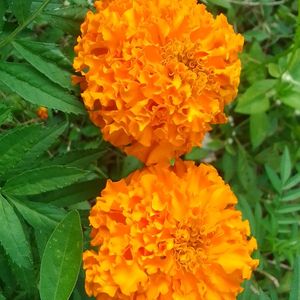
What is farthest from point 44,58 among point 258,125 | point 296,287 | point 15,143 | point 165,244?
point 258,125

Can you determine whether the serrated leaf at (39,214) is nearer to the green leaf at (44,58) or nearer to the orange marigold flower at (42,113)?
the green leaf at (44,58)

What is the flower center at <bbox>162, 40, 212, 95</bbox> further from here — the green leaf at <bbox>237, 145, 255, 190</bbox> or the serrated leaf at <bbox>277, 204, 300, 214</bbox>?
the green leaf at <bbox>237, 145, 255, 190</bbox>

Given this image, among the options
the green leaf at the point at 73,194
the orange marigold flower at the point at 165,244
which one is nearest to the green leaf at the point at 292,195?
the orange marigold flower at the point at 165,244

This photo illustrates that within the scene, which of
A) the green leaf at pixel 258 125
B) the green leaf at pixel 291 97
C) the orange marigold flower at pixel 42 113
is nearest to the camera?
the orange marigold flower at pixel 42 113

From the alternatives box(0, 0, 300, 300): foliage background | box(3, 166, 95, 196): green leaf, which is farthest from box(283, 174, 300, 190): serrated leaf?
box(3, 166, 95, 196): green leaf

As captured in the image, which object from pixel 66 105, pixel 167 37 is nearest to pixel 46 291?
pixel 66 105
